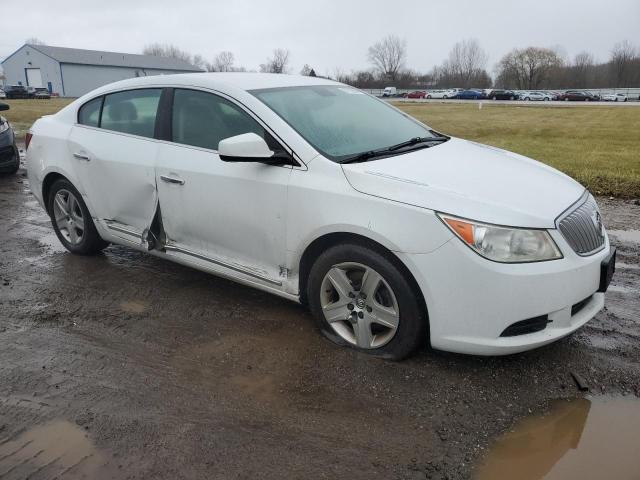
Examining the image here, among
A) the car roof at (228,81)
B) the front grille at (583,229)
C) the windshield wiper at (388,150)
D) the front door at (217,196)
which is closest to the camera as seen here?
the front grille at (583,229)

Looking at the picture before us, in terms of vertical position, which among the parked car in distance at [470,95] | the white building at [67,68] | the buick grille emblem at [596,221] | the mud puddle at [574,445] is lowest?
the mud puddle at [574,445]

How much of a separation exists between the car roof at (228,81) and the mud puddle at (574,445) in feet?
9.24

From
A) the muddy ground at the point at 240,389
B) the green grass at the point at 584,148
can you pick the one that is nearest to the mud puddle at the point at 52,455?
the muddy ground at the point at 240,389

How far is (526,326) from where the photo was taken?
2854mm

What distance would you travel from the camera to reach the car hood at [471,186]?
9.31 ft

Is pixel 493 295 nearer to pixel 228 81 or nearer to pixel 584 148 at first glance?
pixel 228 81

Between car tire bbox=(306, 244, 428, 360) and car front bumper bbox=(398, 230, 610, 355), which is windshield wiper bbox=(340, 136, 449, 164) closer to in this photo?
car tire bbox=(306, 244, 428, 360)

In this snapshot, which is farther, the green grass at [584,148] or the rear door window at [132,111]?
the green grass at [584,148]

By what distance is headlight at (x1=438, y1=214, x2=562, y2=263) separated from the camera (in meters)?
2.77

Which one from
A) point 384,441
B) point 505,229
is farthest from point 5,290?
point 505,229

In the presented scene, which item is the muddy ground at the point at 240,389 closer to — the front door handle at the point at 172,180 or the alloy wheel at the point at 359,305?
the alloy wheel at the point at 359,305

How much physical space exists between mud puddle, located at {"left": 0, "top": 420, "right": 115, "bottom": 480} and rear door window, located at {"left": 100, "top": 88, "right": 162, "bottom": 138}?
2.34 metres

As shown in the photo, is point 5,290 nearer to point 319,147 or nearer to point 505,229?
point 319,147

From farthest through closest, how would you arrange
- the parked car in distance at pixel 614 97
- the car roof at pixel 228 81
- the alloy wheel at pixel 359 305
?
the parked car in distance at pixel 614 97
the car roof at pixel 228 81
the alloy wheel at pixel 359 305
